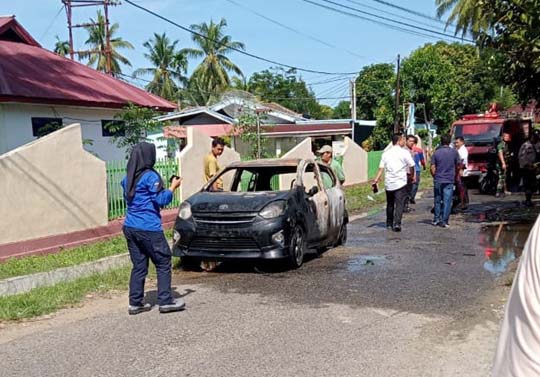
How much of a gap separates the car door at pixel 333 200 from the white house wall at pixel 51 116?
25.1 ft

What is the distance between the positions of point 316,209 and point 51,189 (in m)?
4.48

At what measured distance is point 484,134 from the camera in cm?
2091

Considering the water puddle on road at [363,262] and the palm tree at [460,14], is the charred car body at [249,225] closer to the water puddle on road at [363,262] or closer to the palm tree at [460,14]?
the water puddle on road at [363,262]

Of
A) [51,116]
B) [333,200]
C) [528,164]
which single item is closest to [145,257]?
[333,200]

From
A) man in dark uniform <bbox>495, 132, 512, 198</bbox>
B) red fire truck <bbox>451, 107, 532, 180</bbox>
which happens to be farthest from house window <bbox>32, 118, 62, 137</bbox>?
red fire truck <bbox>451, 107, 532, 180</bbox>

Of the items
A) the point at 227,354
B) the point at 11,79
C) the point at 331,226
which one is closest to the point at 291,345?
the point at 227,354

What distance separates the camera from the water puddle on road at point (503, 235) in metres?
9.06

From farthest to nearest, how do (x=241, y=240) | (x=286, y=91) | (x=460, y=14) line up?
(x=286, y=91) < (x=460, y=14) < (x=241, y=240)

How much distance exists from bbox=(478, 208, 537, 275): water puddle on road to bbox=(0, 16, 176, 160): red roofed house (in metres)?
9.85

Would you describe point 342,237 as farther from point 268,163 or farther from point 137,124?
point 137,124

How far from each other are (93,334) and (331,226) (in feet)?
16.5

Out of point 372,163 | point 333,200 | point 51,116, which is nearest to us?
point 333,200

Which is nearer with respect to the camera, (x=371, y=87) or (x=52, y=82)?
(x=52, y=82)

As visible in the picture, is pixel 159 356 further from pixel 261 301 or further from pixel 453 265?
pixel 453 265
